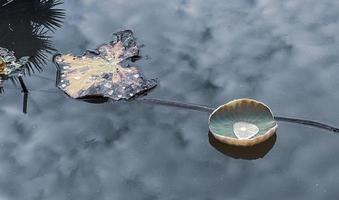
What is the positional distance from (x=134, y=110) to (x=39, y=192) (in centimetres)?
67

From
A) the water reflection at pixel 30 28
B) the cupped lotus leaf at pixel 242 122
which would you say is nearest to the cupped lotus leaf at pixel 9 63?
the water reflection at pixel 30 28

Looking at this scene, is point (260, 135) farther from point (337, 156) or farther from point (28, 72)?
point (28, 72)

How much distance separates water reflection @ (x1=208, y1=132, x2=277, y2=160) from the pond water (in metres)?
0.03

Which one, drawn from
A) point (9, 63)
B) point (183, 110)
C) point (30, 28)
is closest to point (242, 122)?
point (183, 110)

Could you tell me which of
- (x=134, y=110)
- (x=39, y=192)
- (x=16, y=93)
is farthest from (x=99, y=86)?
(x=39, y=192)

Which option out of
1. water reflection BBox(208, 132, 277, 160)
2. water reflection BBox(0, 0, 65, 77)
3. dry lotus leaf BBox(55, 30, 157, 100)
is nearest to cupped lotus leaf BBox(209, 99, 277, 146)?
water reflection BBox(208, 132, 277, 160)

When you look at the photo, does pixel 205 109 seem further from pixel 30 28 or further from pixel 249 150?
pixel 30 28

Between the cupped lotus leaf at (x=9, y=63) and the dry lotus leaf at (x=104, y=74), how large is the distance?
0.72 feet

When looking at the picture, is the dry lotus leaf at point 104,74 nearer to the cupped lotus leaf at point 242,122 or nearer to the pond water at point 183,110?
the pond water at point 183,110

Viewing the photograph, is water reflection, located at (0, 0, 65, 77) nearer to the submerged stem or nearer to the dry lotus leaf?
the dry lotus leaf

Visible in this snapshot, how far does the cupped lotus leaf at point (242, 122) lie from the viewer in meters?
2.71

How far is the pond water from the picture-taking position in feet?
8.55

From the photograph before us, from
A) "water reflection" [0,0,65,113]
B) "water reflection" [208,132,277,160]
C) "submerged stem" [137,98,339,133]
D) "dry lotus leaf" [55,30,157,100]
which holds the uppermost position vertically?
"water reflection" [0,0,65,113]

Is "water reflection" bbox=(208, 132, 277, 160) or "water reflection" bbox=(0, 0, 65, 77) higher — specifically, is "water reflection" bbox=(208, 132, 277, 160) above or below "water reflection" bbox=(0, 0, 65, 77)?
below
